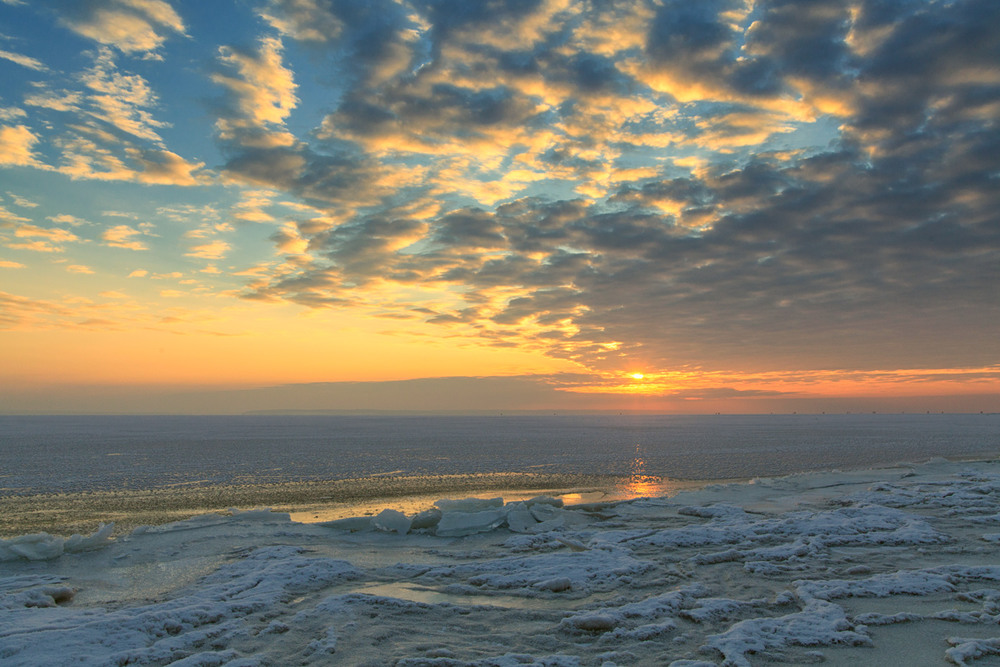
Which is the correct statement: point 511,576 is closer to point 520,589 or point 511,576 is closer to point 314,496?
point 520,589

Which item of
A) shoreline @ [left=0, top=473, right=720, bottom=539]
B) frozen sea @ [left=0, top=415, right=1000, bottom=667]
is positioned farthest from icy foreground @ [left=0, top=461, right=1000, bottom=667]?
shoreline @ [left=0, top=473, right=720, bottom=539]

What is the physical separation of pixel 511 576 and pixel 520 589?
21.9 inches

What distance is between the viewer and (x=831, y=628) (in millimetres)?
6449

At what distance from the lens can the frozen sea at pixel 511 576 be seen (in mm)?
6121

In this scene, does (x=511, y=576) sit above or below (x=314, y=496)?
above

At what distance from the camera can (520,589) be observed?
8.29 m

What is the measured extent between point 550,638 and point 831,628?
3325 mm

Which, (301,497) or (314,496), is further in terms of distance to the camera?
(314,496)

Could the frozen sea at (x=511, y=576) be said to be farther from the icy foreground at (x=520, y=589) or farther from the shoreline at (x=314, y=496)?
the shoreline at (x=314, y=496)

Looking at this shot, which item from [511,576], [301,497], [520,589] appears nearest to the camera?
[520,589]

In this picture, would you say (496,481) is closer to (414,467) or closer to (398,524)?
(414,467)

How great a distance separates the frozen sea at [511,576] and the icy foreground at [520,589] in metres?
0.04

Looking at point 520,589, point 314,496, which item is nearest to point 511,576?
point 520,589

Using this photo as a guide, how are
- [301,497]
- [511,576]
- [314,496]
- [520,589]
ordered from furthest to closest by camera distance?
[314,496] < [301,497] < [511,576] < [520,589]
